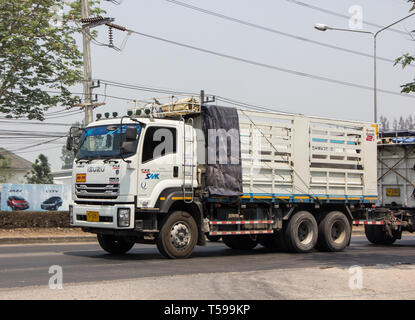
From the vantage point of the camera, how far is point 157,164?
12.8m

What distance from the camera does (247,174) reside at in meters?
14.2

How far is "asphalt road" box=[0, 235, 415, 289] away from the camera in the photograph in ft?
33.6

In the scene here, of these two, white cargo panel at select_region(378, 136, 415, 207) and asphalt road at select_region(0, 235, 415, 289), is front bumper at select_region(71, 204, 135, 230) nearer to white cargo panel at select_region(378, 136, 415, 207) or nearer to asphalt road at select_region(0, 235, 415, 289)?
asphalt road at select_region(0, 235, 415, 289)

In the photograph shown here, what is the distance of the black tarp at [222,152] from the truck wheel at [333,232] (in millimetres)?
3083

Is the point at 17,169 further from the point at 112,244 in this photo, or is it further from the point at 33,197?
the point at 112,244

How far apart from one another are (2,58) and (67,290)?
2015 cm

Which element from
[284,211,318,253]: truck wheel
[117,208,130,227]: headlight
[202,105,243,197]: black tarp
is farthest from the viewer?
[284,211,318,253]: truck wheel

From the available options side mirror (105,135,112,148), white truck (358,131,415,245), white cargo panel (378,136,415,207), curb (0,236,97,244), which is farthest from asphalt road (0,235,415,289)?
curb (0,236,97,244)

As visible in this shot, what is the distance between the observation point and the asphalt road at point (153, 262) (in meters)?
10.2

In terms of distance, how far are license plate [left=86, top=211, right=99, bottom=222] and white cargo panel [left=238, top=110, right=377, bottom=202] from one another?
11.8 feet

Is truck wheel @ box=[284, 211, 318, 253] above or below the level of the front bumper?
below

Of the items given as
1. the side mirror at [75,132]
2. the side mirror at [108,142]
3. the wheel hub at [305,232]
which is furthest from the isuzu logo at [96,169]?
the wheel hub at [305,232]
